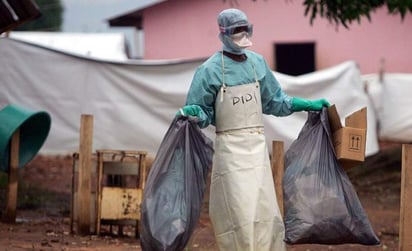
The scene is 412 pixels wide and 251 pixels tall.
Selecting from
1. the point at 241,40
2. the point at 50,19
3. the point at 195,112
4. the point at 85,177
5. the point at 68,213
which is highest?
the point at 50,19

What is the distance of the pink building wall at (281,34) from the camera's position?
21938 millimetres

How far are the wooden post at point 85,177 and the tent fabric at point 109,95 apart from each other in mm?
5566

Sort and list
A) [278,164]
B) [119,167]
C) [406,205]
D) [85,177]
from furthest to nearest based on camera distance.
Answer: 1. [119,167]
2. [85,177]
3. [278,164]
4. [406,205]

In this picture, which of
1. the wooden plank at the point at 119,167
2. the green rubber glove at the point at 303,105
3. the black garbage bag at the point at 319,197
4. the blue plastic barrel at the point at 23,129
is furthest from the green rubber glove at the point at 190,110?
the blue plastic barrel at the point at 23,129

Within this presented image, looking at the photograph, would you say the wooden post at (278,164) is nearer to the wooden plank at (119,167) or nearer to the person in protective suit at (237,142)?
the wooden plank at (119,167)

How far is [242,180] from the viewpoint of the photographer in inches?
246

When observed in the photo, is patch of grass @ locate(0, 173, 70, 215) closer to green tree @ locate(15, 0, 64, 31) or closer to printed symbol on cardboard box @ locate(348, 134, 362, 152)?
printed symbol on cardboard box @ locate(348, 134, 362, 152)

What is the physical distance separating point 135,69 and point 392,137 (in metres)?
4.47

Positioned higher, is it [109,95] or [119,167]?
[109,95]

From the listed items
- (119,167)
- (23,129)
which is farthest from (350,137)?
(23,129)

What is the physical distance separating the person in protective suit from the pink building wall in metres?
14.7

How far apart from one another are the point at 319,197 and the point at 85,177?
3.21 metres

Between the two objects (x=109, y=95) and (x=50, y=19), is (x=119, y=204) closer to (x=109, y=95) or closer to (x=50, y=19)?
(x=109, y=95)

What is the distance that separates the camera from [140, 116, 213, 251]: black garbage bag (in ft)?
20.0
